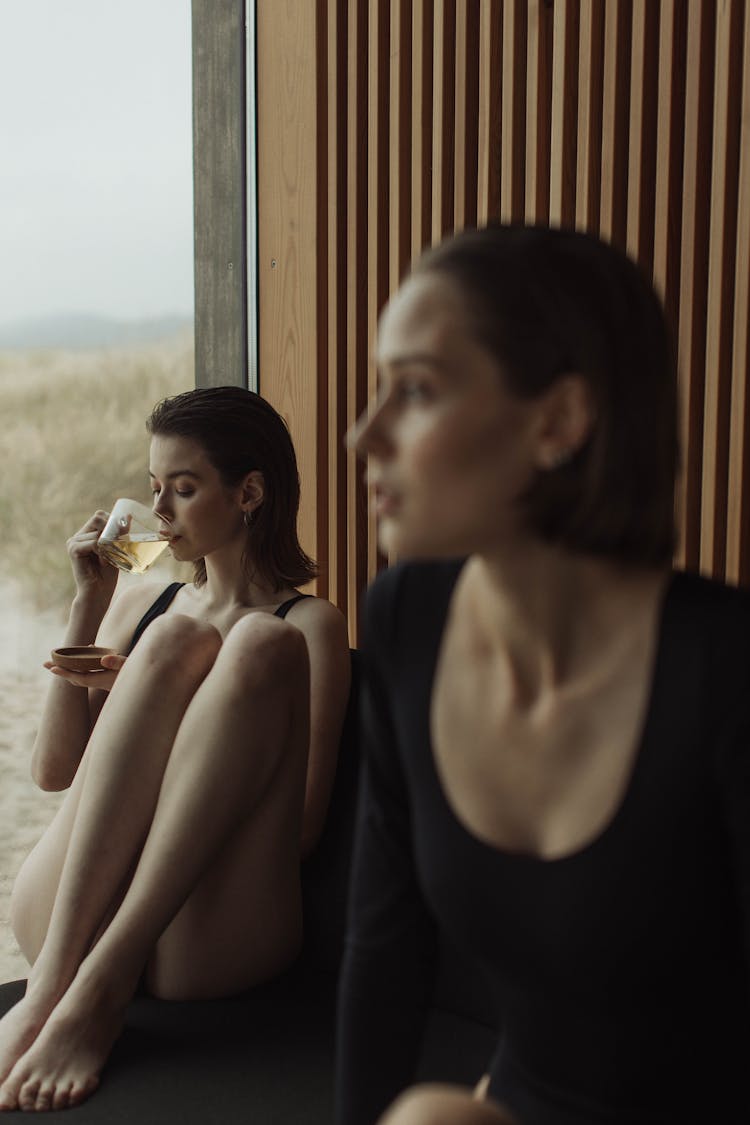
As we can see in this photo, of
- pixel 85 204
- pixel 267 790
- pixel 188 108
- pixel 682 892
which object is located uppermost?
pixel 188 108

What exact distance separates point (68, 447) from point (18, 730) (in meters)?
0.81

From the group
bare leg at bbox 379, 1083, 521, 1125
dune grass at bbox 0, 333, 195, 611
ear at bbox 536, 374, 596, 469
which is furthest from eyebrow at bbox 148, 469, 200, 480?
bare leg at bbox 379, 1083, 521, 1125

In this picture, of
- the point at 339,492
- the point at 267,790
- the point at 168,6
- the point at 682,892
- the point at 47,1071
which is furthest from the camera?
the point at 168,6

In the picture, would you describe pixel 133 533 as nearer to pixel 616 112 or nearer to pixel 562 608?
pixel 616 112

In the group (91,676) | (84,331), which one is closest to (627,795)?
(91,676)

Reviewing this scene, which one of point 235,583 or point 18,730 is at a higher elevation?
point 235,583

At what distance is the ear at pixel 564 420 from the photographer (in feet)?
3.35

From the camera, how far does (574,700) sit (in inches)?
43.1

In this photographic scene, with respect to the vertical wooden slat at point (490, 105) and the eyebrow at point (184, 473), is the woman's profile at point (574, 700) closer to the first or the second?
the eyebrow at point (184, 473)

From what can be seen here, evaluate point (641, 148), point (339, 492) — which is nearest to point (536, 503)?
point (641, 148)

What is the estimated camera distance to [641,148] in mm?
2244

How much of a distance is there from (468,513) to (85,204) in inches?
97.5

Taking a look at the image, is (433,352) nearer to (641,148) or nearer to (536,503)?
(536,503)

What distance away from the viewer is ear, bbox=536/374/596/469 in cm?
102
